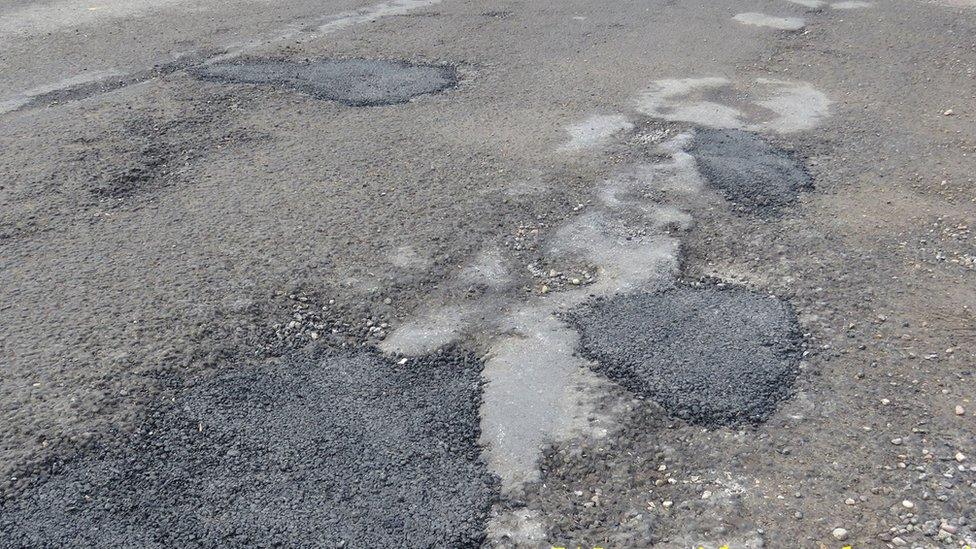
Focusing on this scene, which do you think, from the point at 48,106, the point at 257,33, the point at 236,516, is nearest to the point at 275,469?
the point at 236,516

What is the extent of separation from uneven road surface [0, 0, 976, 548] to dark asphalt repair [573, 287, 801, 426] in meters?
0.02

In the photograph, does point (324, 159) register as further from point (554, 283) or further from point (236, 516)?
point (236, 516)

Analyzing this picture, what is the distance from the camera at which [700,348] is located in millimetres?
3812

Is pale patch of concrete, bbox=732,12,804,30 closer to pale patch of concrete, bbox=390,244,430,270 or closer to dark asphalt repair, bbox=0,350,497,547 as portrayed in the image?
pale patch of concrete, bbox=390,244,430,270

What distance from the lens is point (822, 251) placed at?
4.67 meters

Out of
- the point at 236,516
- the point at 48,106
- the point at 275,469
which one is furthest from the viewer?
the point at 48,106

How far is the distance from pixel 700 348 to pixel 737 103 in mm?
3712

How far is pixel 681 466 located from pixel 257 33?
7134 mm

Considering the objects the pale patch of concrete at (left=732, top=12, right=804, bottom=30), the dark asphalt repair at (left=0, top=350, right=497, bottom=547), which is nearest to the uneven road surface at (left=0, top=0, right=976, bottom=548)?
the dark asphalt repair at (left=0, top=350, right=497, bottom=547)

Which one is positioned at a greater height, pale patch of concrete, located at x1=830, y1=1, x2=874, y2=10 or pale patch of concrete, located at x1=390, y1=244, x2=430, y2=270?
pale patch of concrete, located at x1=390, y1=244, x2=430, y2=270

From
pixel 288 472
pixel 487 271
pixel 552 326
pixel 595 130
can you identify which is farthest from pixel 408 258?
pixel 595 130

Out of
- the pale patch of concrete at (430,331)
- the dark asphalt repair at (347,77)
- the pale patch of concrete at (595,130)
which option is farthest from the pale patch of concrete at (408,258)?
the dark asphalt repair at (347,77)

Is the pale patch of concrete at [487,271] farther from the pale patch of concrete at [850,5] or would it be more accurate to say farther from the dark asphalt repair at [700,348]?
the pale patch of concrete at [850,5]

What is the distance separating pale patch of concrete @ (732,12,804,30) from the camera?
9106 mm
